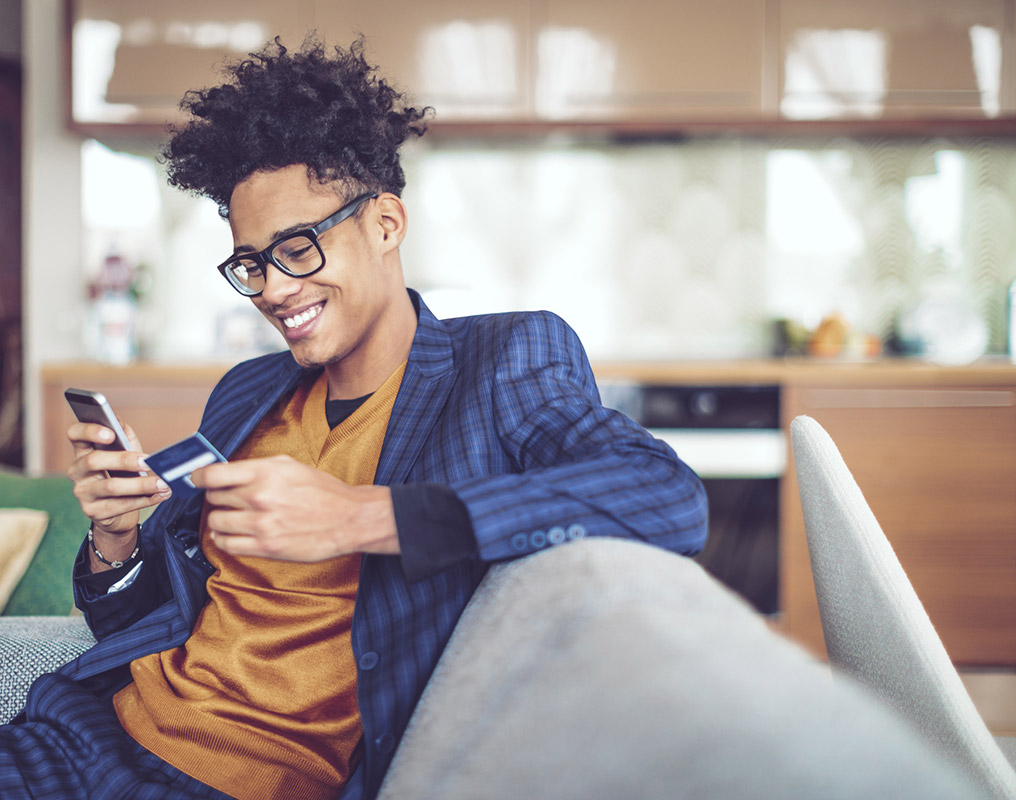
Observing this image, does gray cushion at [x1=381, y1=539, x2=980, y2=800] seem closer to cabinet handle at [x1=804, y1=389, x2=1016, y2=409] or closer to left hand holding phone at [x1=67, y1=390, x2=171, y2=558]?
left hand holding phone at [x1=67, y1=390, x2=171, y2=558]

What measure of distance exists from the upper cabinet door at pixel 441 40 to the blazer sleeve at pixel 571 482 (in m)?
2.26

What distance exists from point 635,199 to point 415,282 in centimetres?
101


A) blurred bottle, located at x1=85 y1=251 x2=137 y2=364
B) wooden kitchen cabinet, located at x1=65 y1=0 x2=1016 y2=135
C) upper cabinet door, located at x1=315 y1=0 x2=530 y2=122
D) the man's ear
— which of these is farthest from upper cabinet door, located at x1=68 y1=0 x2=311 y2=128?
the man's ear

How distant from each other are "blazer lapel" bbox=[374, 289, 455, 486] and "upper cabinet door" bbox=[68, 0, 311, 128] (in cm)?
231

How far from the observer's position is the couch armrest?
1149mm

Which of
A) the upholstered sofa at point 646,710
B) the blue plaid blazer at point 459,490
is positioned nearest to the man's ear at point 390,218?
the blue plaid blazer at point 459,490

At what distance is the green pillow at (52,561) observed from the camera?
152 cm

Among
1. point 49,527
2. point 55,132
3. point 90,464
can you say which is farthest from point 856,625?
point 55,132

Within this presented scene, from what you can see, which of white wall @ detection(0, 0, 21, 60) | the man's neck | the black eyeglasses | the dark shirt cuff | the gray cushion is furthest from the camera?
white wall @ detection(0, 0, 21, 60)

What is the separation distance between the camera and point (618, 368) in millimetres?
2865

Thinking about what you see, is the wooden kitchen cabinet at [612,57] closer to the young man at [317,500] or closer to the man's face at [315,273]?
the young man at [317,500]

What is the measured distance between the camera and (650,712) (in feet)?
1.67

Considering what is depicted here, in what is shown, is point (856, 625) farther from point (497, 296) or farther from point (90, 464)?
point (497, 296)

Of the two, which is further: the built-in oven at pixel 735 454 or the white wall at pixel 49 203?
the white wall at pixel 49 203
